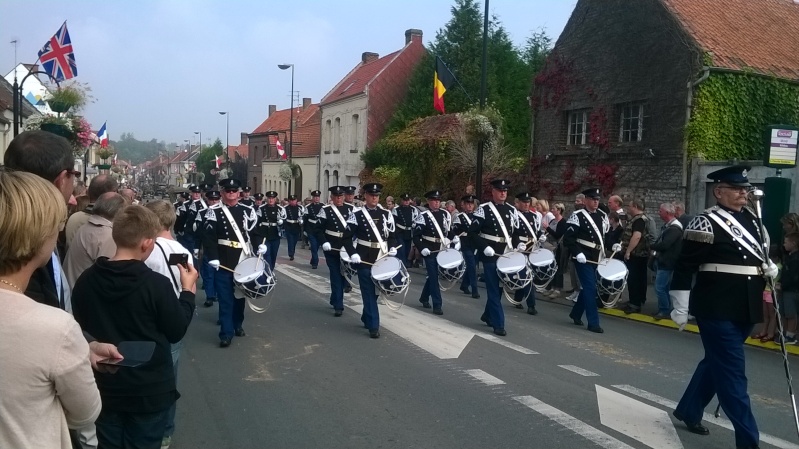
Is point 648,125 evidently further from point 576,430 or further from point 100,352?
point 100,352

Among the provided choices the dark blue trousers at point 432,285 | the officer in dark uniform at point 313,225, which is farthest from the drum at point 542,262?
the officer in dark uniform at point 313,225

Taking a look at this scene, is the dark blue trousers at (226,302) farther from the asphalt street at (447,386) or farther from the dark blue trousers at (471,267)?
the dark blue trousers at (471,267)

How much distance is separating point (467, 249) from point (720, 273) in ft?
29.2

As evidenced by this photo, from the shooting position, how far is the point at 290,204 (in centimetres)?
2356

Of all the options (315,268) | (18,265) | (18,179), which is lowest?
(315,268)

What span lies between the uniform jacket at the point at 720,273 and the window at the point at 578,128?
55.5 ft

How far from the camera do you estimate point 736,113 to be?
18.0 meters

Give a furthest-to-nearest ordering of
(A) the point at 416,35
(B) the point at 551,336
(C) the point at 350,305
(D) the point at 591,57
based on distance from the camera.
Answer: (A) the point at 416,35 → (D) the point at 591,57 → (C) the point at 350,305 → (B) the point at 551,336

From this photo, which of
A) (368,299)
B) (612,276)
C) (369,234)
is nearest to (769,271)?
(612,276)

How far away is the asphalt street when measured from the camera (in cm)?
560

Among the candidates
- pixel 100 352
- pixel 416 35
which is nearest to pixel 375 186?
pixel 100 352

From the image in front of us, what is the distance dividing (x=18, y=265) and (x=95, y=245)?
8.94 feet

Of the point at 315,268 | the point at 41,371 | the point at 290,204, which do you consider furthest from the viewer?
the point at 290,204

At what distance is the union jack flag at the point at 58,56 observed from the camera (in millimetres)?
17656
